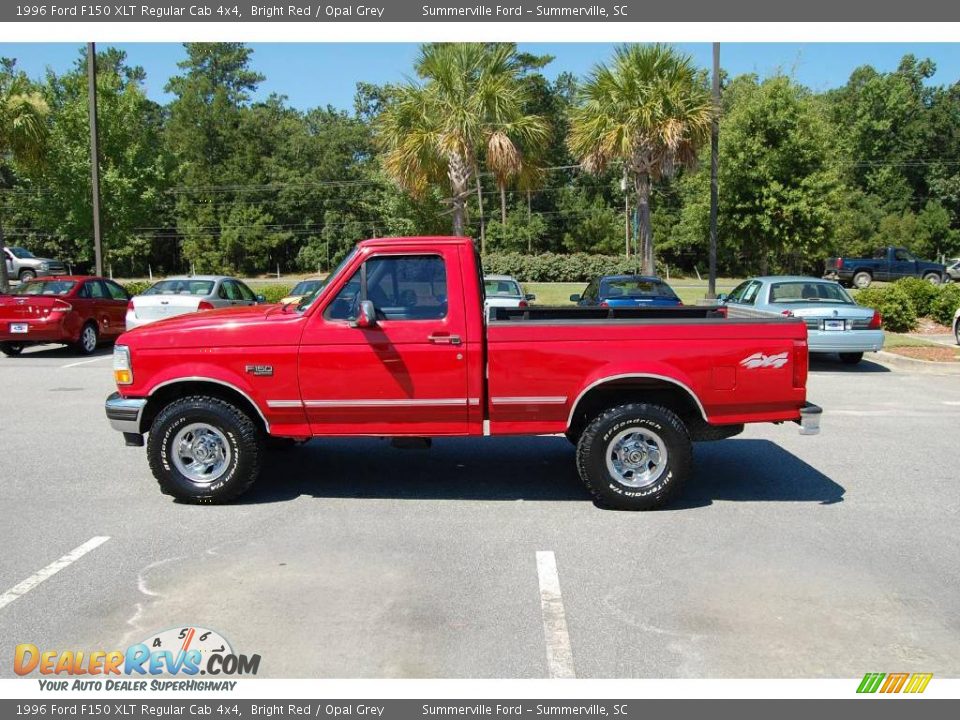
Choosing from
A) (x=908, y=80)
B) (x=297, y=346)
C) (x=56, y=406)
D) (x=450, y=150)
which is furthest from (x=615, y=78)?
(x=908, y=80)

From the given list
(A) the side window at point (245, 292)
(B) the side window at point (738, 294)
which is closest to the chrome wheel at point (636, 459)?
(B) the side window at point (738, 294)

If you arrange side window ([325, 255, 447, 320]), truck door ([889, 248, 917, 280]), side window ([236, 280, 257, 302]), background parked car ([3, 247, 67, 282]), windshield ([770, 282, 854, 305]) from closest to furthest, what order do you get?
side window ([325, 255, 447, 320]) < windshield ([770, 282, 854, 305]) < side window ([236, 280, 257, 302]) < truck door ([889, 248, 917, 280]) < background parked car ([3, 247, 67, 282])

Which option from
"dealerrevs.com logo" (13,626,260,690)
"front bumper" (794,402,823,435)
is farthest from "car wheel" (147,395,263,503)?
"front bumper" (794,402,823,435)

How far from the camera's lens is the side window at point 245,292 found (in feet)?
56.6

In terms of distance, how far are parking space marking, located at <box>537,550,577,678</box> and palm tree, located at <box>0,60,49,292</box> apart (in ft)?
75.1

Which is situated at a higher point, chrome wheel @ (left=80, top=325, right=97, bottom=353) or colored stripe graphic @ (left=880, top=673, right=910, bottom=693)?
chrome wheel @ (left=80, top=325, right=97, bottom=353)

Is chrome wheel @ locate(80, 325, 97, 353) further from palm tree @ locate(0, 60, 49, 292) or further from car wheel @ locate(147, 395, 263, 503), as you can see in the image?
car wheel @ locate(147, 395, 263, 503)

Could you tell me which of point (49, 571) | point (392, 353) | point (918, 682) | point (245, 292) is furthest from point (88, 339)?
point (918, 682)

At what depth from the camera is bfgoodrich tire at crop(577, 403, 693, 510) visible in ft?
21.6

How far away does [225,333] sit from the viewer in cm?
664

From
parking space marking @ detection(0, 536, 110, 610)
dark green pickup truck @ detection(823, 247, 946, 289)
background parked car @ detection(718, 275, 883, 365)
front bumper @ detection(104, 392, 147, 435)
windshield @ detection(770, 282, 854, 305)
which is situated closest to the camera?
parking space marking @ detection(0, 536, 110, 610)

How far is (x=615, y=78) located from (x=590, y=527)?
16.3 meters

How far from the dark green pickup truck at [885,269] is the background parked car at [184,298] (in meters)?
30.5

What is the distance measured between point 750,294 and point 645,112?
20.7 ft
